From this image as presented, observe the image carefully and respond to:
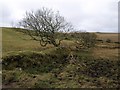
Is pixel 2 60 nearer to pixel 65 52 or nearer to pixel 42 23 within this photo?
pixel 65 52

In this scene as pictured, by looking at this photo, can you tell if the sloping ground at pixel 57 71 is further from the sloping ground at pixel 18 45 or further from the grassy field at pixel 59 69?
the sloping ground at pixel 18 45

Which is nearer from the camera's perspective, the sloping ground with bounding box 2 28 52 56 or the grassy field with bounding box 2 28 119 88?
the grassy field with bounding box 2 28 119 88

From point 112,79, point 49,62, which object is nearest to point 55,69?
point 49,62

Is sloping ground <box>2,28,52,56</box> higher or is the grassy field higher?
sloping ground <box>2,28,52,56</box>

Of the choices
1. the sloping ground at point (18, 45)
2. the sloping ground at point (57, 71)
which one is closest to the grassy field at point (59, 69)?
the sloping ground at point (57, 71)

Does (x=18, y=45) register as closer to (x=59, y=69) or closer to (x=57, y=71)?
(x=59, y=69)

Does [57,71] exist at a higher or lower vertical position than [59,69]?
lower

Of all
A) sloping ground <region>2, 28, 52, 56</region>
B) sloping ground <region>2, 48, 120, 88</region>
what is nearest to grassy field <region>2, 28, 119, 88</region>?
sloping ground <region>2, 48, 120, 88</region>

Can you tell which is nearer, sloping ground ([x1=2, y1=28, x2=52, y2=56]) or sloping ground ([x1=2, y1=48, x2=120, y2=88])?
sloping ground ([x1=2, y1=48, x2=120, y2=88])

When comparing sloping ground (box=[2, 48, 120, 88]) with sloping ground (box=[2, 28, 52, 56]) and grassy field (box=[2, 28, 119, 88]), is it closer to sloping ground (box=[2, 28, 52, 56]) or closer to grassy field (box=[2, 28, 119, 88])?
grassy field (box=[2, 28, 119, 88])

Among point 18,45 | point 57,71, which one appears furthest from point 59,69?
point 18,45

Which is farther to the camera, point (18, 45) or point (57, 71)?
point (18, 45)

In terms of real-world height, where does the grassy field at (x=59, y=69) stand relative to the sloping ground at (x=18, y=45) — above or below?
below

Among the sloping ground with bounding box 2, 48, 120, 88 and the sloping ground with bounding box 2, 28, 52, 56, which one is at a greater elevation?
the sloping ground with bounding box 2, 28, 52, 56
